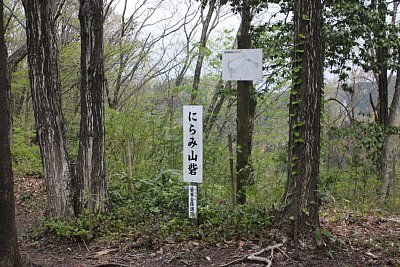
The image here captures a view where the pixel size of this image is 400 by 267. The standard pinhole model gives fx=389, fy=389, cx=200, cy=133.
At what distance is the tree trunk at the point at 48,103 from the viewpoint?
17.5 ft

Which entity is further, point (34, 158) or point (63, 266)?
point (34, 158)

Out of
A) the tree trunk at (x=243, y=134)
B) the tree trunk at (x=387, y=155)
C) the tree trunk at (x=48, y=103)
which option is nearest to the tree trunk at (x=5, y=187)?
the tree trunk at (x=48, y=103)

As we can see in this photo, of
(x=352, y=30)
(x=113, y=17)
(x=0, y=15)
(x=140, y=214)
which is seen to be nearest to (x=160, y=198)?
(x=140, y=214)

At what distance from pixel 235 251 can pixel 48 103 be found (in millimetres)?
3240

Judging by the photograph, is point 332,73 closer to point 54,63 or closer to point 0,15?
point 54,63

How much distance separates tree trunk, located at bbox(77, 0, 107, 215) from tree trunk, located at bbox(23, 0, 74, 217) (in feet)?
0.97

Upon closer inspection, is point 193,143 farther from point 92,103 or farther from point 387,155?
point 387,155

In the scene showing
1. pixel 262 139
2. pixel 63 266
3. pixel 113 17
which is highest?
pixel 113 17

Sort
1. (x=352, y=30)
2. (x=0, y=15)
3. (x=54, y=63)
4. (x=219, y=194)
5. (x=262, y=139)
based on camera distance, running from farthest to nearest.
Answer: (x=262, y=139), (x=352, y=30), (x=219, y=194), (x=54, y=63), (x=0, y=15)

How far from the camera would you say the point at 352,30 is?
7215 millimetres

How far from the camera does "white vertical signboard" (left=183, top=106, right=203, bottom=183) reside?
455cm

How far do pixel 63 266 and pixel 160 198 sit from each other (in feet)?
6.15

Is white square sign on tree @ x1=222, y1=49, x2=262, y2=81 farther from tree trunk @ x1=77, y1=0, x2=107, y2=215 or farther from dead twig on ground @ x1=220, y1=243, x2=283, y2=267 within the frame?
dead twig on ground @ x1=220, y1=243, x2=283, y2=267

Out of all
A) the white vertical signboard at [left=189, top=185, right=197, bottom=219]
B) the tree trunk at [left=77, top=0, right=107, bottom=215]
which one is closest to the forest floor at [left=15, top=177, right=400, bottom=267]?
the white vertical signboard at [left=189, top=185, right=197, bottom=219]
